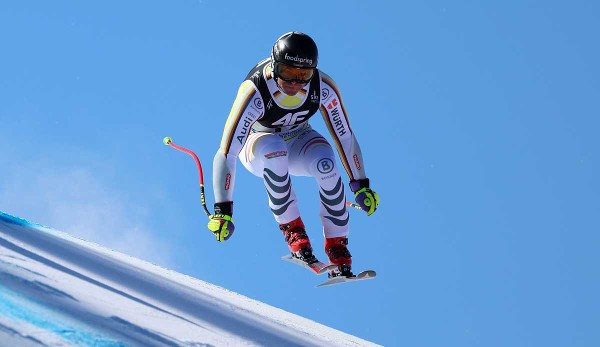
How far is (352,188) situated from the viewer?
8.10 meters

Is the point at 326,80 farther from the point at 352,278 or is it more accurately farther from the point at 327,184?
the point at 352,278

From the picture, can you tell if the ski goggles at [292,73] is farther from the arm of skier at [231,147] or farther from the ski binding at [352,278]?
the ski binding at [352,278]

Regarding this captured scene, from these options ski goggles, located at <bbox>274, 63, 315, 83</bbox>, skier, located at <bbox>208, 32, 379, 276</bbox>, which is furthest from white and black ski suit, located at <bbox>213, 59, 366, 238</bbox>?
ski goggles, located at <bbox>274, 63, 315, 83</bbox>

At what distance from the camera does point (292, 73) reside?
717cm

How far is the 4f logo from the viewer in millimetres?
7594

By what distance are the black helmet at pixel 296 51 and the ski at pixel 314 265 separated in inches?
73.3

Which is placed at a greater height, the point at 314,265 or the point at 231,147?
the point at 231,147

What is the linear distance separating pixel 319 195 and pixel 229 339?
156 inches

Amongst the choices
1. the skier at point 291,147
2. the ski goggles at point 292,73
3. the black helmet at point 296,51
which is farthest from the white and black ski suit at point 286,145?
the black helmet at point 296,51

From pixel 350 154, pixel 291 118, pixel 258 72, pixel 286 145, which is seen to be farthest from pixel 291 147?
pixel 258 72

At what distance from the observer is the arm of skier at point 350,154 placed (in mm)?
7906

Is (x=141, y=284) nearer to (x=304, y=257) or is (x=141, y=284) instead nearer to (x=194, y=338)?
(x=194, y=338)

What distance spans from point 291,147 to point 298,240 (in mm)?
893

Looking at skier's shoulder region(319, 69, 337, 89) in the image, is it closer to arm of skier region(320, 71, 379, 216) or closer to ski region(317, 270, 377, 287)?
arm of skier region(320, 71, 379, 216)
